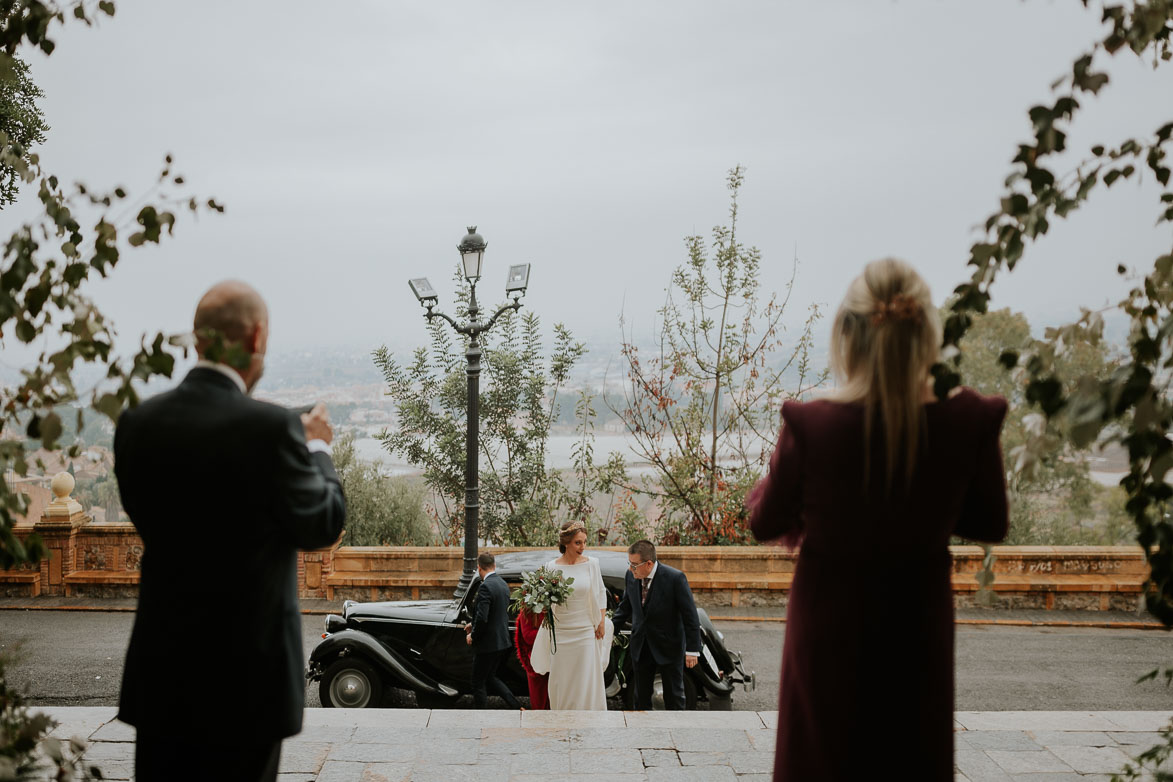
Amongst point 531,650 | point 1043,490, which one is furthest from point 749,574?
point 1043,490

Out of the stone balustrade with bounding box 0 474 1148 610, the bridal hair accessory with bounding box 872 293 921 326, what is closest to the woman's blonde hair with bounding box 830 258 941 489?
the bridal hair accessory with bounding box 872 293 921 326

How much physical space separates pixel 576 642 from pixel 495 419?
23.2ft

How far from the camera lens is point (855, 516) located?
182 cm

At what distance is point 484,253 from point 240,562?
25.0ft

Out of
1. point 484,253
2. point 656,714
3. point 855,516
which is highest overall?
point 484,253

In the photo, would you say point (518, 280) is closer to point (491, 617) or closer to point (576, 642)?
point (491, 617)

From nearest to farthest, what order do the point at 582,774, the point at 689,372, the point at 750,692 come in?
the point at 582,774 → the point at 750,692 → the point at 689,372

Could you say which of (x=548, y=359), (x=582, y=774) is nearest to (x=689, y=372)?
(x=548, y=359)

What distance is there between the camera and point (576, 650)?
234 inches

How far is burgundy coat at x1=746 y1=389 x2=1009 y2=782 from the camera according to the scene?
5.90ft

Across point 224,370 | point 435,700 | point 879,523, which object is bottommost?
point 435,700

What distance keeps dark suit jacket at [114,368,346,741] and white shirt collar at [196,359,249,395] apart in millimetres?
15

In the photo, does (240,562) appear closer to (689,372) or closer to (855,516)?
(855,516)

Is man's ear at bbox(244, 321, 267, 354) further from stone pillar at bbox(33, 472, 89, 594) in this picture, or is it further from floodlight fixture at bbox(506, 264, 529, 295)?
stone pillar at bbox(33, 472, 89, 594)
